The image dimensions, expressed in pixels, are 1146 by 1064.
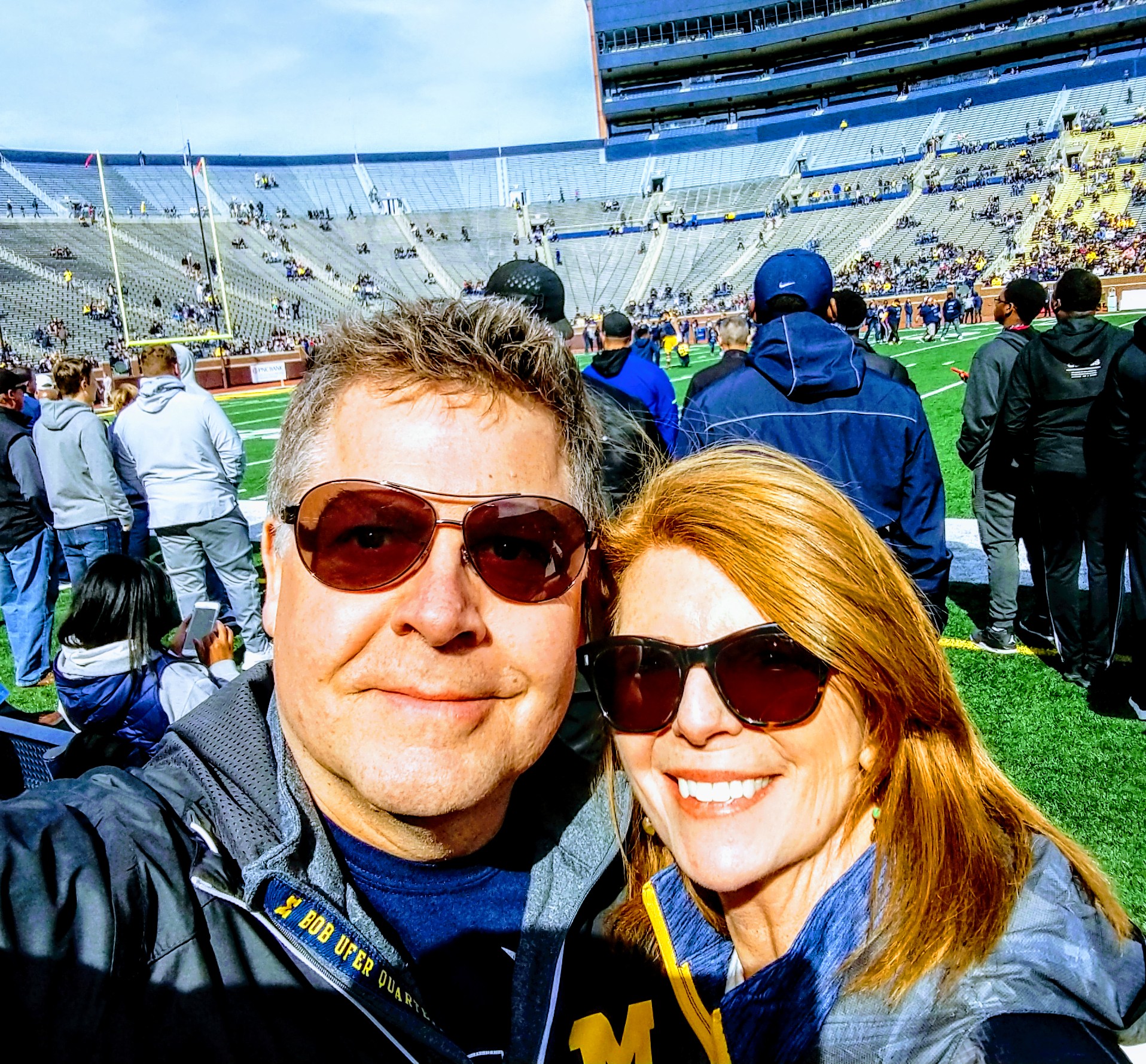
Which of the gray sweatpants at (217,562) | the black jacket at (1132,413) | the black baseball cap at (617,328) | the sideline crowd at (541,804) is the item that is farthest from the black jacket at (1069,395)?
the gray sweatpants at (217,562)

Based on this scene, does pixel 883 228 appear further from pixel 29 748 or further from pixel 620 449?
pixel 29 748

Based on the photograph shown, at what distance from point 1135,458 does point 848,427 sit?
1875 millimetres

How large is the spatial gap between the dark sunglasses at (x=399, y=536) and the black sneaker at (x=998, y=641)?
4983mm

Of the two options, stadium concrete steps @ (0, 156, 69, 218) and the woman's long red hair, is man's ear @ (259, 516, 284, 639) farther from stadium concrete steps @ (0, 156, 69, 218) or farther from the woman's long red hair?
stadium concrete steps @ (0, 156, 69, 218)

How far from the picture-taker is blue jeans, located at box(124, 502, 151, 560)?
281 inches

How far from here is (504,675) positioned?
1486mm

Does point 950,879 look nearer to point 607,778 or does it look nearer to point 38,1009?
point 607,778

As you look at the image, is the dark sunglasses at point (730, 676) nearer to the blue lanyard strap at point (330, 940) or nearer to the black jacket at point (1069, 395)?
the blue lanyard strap at point (330, 940)

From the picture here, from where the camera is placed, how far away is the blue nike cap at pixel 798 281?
12.8 ft

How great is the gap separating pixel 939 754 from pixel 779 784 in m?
0.32

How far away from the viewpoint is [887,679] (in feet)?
5.24

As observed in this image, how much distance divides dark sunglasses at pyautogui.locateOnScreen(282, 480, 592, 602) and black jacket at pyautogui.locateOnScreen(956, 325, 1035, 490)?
4.72 metres

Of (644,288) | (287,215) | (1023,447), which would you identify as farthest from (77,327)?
(1023,447)

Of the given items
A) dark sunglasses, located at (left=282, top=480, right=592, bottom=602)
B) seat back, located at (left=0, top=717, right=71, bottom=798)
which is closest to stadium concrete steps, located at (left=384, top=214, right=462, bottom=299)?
seat back, located at (left=0, top=717, right=71, bottom=798)
